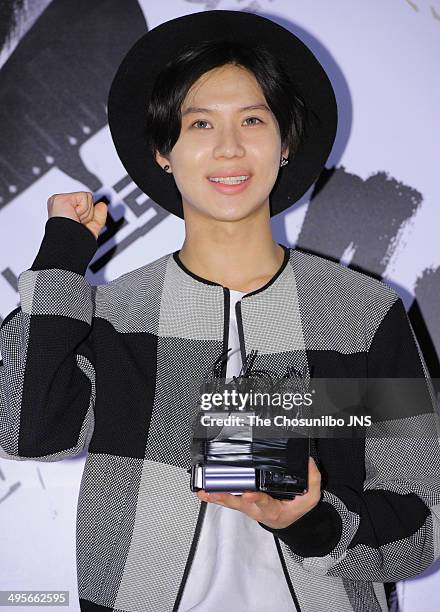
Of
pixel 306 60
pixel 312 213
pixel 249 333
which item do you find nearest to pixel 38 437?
pixel 249 333

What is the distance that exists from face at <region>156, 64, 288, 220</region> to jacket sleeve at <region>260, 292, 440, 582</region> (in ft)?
1.08

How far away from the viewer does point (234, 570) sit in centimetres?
129

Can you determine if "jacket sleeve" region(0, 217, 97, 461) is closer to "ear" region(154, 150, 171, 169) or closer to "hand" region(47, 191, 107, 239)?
"hand" region(47, 191, 107, 239)

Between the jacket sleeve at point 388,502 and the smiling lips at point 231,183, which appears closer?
the jacket sleeve at point 388,502

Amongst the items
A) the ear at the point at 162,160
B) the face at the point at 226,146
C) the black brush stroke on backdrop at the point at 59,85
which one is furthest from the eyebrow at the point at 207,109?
the black brush stroke on backdrop at the point at 59,85

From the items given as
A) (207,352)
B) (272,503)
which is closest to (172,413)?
(207,352)

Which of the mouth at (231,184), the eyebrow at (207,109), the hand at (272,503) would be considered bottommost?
the hand at (272,503)

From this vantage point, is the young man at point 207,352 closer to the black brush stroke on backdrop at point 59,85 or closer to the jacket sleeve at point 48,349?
the jacket sleeve at point 48,349

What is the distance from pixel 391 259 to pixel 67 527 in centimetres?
97

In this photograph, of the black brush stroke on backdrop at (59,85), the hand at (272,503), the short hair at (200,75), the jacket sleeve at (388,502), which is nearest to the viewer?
the hand at (272,503)

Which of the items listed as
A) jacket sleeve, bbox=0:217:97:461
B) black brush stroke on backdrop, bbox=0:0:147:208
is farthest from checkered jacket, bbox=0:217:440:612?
black brush stroke on backdrop, bbox=0:0:147:208

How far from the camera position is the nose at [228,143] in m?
1.42

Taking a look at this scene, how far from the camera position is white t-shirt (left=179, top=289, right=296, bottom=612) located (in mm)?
1289

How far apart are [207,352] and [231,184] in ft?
0.93
